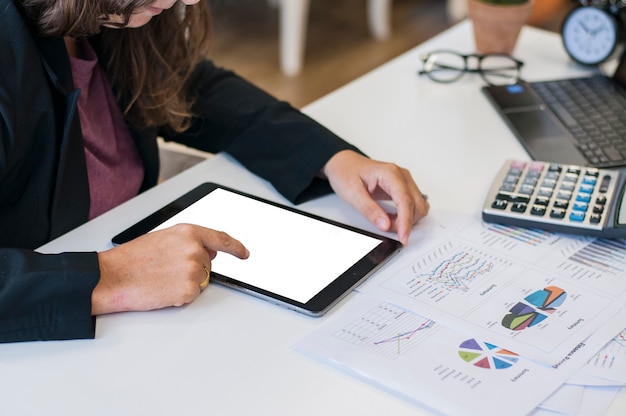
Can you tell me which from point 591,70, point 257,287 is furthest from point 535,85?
point 257,287

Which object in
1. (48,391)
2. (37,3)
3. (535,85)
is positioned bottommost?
(48,391)

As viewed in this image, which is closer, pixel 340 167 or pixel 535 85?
pixel 340 167

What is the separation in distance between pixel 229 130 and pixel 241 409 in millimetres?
584

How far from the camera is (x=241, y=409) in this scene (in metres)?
0.71

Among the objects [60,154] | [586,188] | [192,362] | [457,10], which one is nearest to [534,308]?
[586,188]

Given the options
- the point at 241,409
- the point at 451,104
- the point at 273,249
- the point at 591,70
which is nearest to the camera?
the point at 241,409

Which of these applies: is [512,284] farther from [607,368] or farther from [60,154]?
[60,154]

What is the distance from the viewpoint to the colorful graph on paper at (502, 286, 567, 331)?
81 cm

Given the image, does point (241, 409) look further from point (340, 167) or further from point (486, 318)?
point (340, 167)

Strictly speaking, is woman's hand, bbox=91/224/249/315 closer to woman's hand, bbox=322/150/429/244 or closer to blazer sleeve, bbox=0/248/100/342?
blazer sleeve, bbox=0/248/100/342

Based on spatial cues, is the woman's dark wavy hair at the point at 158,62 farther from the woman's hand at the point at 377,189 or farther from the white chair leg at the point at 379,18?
the white chair leg at the point at 379,18

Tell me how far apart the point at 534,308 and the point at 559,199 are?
21cm

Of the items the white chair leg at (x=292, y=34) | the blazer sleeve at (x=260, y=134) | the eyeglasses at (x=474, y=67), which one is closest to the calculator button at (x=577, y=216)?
the blazer sleeve at (x=260, y=134)

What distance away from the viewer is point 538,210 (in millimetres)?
980
